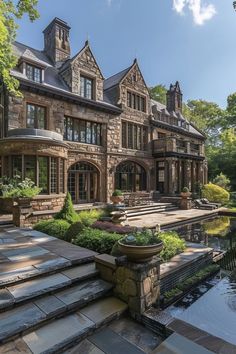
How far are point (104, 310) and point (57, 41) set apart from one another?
63.6ft

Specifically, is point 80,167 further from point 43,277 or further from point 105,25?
point 43,277

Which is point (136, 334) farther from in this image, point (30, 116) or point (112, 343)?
point (30, 116)

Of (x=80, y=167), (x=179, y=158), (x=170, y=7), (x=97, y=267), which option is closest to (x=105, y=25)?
(x=170, y=7)

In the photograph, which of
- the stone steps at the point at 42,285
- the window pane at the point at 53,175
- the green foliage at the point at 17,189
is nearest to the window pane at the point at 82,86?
the window pane at the point at 53,175

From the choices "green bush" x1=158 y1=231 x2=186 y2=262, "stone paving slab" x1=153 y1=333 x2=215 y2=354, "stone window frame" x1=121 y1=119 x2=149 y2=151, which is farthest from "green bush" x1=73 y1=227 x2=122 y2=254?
"stone window frame" x1=121 y1=119 x2=149 y2=151

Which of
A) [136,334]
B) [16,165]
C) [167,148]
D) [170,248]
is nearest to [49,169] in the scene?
[16,165]

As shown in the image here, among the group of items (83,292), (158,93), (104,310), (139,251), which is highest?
(158,93)

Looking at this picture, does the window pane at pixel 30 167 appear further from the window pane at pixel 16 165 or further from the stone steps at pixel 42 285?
the stone steps at pixel 42 285

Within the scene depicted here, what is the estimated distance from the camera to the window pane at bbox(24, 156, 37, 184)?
38.6 ft

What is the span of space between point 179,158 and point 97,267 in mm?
18982

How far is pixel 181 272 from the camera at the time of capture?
193 inches

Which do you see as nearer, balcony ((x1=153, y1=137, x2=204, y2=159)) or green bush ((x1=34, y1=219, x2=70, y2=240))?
green bush ((x1=34, y1=219, x2=70, y2=240))

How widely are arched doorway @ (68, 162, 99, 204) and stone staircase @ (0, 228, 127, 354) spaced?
35.2ft

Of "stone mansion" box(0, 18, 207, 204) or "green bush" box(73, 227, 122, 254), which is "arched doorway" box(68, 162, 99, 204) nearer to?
"stone mansion" box(0, 18, 207, 204)
